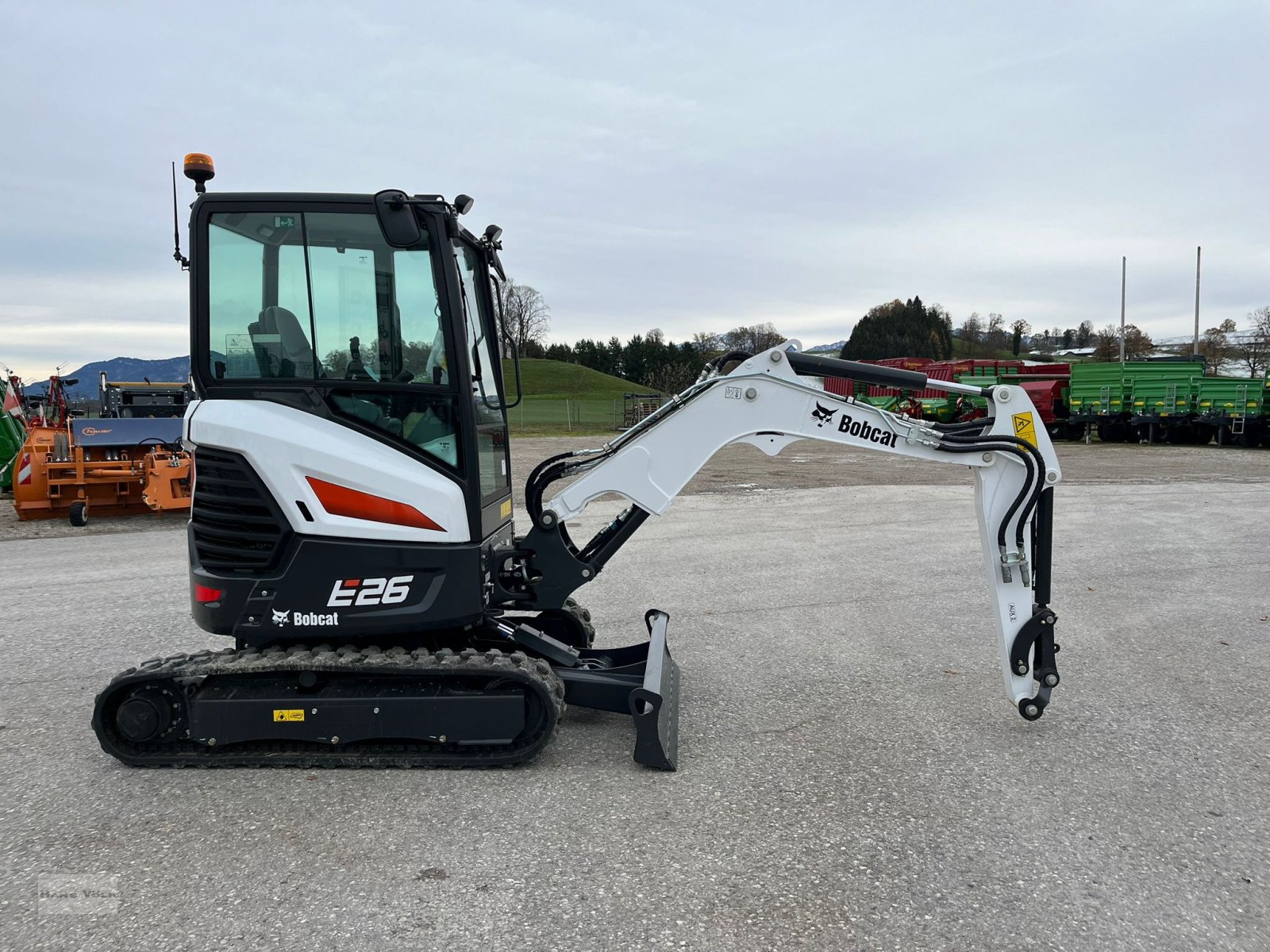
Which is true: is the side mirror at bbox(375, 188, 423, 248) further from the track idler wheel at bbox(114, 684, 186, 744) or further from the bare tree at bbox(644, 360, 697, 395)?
the bare tree at bbox(644, 360, 697, 395)

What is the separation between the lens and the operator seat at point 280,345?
4328mm

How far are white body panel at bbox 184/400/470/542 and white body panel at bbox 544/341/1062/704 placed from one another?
0.75 metres

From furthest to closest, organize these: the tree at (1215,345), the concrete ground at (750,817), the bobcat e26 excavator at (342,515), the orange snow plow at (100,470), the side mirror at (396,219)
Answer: the tree at (1215,345), the orange snow plow at (100,470), the bobcat e26 excavator at (342,515), the side mirror at (396,219), the concrete ground at (750,817)

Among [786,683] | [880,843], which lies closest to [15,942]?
[880,843]

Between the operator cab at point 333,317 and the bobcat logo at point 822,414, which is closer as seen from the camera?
the operator cab at point 333,317

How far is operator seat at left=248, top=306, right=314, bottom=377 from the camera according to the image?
4.33 metres

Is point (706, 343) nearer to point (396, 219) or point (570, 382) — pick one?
point (570, 382)

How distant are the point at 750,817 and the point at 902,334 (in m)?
101

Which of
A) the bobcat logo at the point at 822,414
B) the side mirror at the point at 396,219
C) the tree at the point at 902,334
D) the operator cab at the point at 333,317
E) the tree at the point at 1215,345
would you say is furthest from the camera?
the tree at the point at 902,334

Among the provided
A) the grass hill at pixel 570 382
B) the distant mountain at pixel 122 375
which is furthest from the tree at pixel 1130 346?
the distant mountain at pixel 122 375

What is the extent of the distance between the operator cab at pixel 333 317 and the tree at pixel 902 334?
307 feet

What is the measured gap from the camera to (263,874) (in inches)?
132

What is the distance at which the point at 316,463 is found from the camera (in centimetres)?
421

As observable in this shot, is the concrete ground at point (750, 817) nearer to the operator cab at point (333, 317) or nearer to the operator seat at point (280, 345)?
the operator cab at point (333, 317)
